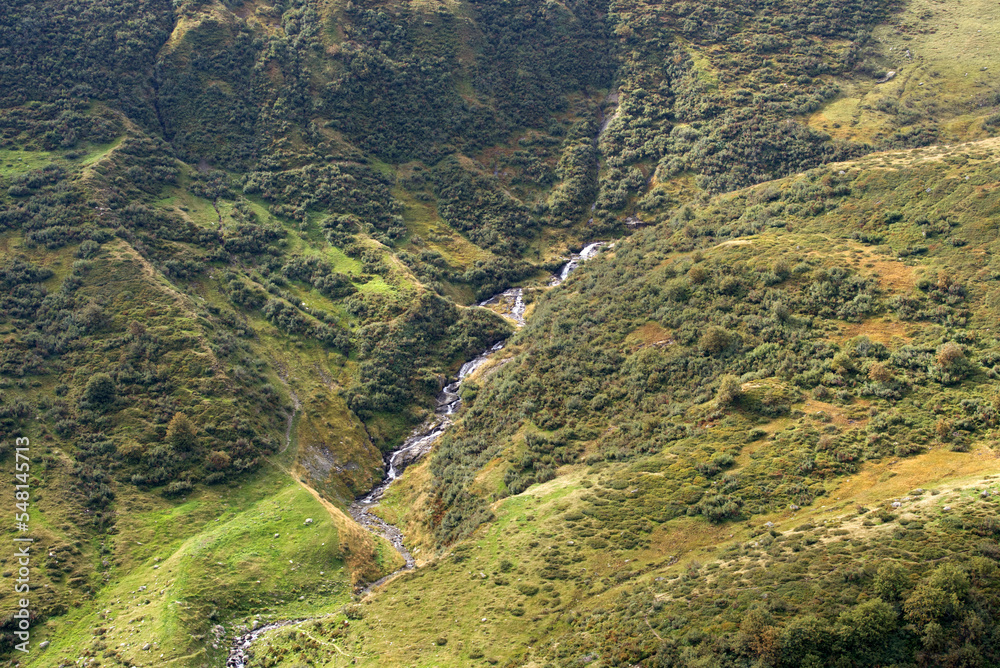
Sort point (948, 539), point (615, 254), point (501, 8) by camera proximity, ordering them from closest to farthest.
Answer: point (948, 539) < point (615, 254) < point (501, 8)

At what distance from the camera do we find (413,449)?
78688 millimetres

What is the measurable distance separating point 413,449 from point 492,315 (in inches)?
1048

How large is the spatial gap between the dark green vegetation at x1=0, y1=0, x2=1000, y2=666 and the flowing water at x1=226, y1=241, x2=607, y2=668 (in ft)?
5.87

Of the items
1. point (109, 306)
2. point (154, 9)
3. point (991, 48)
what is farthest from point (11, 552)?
point (991, 48)

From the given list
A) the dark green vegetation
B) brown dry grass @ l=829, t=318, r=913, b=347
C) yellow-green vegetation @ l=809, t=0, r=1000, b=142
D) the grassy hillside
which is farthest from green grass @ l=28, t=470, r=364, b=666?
yellow-green vegetation @ l=809, t=0, r=1000, b=142

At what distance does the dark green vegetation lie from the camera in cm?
4550

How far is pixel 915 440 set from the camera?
45.8 meters

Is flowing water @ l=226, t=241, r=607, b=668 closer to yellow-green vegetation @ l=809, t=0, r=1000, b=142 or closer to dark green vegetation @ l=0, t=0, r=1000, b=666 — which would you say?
dark green vegetation @ l=0, t=0, r=1000, b=666

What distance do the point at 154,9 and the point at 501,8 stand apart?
7273 centimetres

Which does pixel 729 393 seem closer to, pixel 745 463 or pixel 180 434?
pixel 745 463

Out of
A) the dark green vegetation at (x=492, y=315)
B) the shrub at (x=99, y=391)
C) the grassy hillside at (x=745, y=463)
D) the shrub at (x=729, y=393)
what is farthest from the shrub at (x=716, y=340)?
the shrub at (x=99, y=391)

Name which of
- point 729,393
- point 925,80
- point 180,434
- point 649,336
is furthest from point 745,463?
point 925,80

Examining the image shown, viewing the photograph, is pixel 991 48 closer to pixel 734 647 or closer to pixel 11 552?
pixel 734 647

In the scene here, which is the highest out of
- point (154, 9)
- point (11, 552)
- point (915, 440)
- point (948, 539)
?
point (154, 9)
